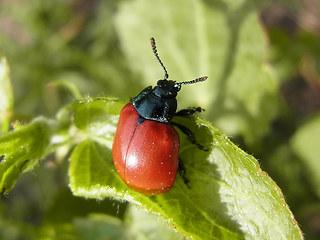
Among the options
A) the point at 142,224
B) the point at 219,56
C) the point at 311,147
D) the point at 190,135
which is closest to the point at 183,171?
the point at 190,135

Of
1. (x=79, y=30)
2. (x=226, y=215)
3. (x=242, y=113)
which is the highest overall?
(x=226, y=215)

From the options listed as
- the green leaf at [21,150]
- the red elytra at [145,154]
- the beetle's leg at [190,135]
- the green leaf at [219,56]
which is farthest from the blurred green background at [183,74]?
the beetle's leg at [190,135]

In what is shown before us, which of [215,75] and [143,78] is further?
[143,78]

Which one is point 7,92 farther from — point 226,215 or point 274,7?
point 274,7

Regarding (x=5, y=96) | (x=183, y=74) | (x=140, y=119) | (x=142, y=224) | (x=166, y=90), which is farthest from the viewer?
(x=183, y=74)

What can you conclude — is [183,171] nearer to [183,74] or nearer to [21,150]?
[21,150]

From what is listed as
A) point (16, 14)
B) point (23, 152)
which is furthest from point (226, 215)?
point (16, 14)

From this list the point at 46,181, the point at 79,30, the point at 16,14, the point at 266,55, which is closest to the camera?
the point at 266,55
